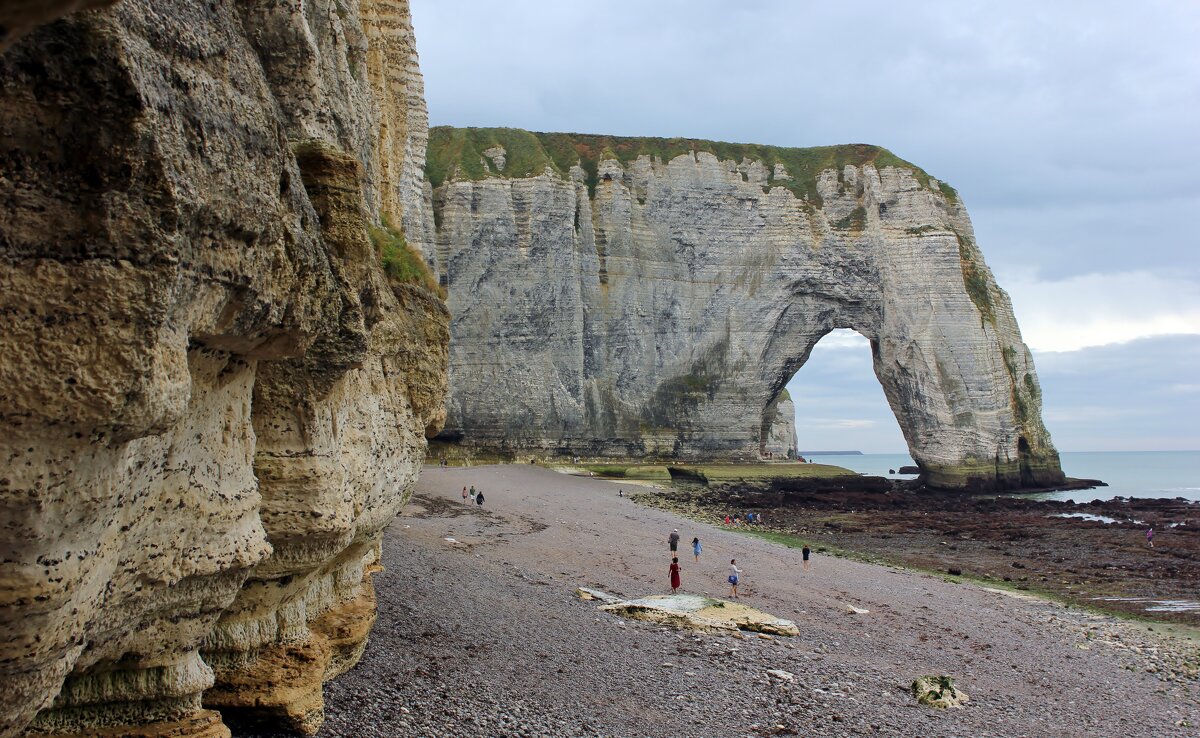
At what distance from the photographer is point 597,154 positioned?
5575 centimetres

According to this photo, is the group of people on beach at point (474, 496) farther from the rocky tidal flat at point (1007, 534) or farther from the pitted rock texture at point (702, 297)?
the pitted rock texture at point (702, 297)

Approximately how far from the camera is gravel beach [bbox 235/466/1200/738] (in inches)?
336

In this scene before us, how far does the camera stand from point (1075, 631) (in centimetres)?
1666

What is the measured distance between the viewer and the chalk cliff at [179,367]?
9.93 ft

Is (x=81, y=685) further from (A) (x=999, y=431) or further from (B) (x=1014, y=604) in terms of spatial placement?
(A) (x=999, y=431)

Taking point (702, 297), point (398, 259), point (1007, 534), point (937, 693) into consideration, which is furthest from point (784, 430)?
point (398, 259)

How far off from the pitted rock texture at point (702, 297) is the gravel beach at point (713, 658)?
30.9 meters

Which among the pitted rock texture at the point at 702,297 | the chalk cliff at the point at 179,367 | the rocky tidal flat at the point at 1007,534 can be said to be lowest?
the rocky tidal flat at the point at 1007,534

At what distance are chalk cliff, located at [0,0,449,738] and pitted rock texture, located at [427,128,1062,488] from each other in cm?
4284

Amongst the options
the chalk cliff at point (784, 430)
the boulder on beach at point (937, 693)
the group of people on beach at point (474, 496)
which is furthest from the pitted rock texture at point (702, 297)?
the boulder on beach at point (937, 693)

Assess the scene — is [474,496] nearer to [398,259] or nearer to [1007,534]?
[1007,534]

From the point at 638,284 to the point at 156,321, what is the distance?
169 feet

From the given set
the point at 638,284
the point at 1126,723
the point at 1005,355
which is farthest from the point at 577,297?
the point at 1126,723

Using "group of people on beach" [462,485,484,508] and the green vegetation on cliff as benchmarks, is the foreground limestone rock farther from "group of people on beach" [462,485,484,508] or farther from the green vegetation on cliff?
"group of people on beach" [462,485,484,508]
